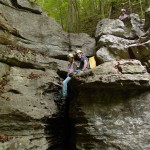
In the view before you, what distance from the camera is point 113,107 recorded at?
9133 millimetres

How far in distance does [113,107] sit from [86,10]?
16.7 m

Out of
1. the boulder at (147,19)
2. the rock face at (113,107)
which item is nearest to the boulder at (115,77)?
the rock face at (113,107)

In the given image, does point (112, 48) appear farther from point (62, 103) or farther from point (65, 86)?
point (62, 103)

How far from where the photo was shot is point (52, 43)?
1356 centimetres

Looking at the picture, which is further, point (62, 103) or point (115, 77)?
point (62, 103)

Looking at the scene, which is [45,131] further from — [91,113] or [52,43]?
[52,43]

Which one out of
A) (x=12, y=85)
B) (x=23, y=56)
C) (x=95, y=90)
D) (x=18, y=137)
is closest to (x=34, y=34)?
(x=23, y=56)

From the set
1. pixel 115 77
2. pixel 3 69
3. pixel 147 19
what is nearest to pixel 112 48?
pixel 147 19

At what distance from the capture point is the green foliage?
18109mm

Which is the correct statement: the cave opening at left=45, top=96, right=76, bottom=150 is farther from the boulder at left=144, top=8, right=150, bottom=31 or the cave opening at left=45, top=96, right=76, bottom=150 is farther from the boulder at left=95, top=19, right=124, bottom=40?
the boulder at left=144, top=8, right=150, bottom=31

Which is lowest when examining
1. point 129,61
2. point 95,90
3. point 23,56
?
point 95,90

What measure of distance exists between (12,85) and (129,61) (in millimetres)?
5110

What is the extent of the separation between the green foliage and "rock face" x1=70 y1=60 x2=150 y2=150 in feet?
29.0

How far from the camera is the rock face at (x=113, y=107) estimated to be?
8680mm
